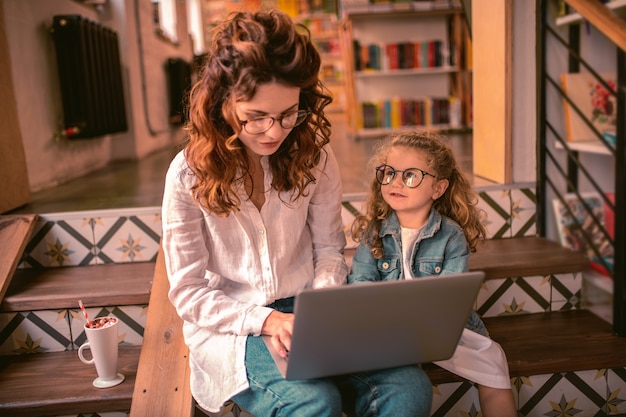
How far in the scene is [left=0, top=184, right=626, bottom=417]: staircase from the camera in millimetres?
1383

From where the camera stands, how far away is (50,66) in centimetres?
283

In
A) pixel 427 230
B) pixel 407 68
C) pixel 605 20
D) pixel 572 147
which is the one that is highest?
pixel 407 68

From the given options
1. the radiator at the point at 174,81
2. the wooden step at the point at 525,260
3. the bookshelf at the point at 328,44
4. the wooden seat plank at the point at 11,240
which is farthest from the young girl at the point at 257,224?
the bookshelf at the point at 328,44

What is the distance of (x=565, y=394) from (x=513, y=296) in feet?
0.98

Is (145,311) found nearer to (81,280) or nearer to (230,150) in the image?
(81,280)

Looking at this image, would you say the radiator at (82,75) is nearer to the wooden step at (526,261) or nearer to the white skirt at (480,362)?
the wooden step at (526,261)

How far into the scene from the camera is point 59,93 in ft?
9.52

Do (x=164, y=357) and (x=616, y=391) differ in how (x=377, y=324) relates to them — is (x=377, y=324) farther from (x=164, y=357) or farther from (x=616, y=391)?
(x=616, y=391)

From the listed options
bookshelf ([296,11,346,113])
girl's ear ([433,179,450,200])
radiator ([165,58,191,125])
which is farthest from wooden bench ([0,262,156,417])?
bookshelf ([296,11,346,113])

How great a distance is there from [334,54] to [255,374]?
26.5ft

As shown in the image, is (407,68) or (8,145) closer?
(8,145)

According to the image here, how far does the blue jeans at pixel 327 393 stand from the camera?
1028mm

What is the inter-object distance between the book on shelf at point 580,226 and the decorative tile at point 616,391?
0.43m

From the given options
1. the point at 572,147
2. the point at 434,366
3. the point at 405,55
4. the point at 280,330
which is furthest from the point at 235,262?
the point at 405,55
